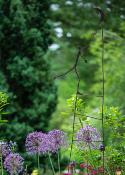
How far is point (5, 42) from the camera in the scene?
7.48m

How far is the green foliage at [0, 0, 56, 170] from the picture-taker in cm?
744

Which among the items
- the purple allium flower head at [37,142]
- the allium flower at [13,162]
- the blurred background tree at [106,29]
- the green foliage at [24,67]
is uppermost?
the blurred background tree at [106,29]

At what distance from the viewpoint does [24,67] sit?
750cm

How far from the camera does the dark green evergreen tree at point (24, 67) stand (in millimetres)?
7438

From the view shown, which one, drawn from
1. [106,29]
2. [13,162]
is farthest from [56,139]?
[106,29]

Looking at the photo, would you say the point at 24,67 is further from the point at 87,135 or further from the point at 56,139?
the point at 87,135

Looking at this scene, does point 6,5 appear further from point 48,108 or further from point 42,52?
point 48,108

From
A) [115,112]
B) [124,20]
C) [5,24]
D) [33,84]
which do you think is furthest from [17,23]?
[124,20]

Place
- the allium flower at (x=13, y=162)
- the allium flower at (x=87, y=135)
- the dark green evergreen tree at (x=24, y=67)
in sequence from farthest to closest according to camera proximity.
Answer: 1. the dark green evergreen tree at (x=24, y=67)
2. the allium flower at (x=87, y=135)
3. the allium flower at (x=13, y=162)

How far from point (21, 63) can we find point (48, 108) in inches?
34.2

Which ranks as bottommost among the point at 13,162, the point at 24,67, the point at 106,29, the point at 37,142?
the point at 13,162

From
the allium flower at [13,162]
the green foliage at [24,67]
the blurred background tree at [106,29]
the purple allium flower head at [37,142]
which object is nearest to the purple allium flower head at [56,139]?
the purple allium flower head at [37,142]

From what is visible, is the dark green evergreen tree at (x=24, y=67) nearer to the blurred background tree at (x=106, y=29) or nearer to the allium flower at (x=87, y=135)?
the blurred background tree at (x=106, y=29)

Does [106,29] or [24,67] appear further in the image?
[106,29]
